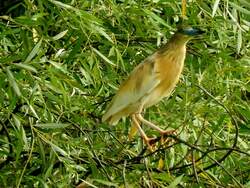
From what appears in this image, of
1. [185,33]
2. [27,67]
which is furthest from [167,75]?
[27,67]

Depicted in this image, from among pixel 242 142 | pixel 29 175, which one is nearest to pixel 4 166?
pixel 29 175

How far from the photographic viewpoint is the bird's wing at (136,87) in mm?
2496

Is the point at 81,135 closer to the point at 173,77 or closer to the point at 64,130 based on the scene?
the point at 64,130

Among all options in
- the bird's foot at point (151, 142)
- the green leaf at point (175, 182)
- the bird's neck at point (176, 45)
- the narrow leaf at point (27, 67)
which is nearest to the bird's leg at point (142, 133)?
the bird's foot at point (151, 142)

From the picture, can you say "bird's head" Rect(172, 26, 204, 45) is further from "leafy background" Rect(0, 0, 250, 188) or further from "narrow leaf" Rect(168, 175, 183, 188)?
"narrow leaf" Rect(168, 175, 183, 188)

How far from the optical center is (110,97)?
2.75 metres

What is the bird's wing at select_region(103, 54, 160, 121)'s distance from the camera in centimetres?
250

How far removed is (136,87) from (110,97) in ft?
0.69

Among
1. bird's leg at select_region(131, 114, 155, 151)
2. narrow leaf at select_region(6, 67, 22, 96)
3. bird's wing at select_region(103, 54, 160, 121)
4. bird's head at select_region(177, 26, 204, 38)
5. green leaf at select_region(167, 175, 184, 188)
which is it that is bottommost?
green leaf at select_region(167, 175, 184, 188)

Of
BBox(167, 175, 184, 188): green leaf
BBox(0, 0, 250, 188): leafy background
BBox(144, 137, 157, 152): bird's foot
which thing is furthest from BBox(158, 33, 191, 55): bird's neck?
BBox(167, 175, 184, 188): green leaf

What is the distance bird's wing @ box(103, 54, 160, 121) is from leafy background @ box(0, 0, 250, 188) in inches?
3.2

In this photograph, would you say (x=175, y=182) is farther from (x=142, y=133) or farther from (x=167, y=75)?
(x=167, y=75)

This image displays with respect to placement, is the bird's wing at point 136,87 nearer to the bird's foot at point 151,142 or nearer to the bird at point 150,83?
the bird at point 150,83

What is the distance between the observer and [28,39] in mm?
2490
